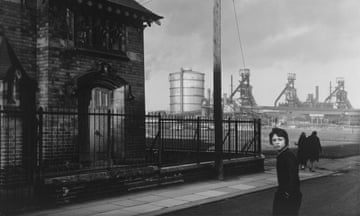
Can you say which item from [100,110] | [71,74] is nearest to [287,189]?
[71,74]

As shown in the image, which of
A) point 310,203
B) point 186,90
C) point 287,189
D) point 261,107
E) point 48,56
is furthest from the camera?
point 261,107

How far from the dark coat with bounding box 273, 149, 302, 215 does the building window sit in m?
8.15

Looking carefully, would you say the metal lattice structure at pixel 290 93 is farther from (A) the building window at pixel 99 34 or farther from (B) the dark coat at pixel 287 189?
(B) the dark coat at pixel 287 189

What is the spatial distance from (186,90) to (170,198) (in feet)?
153

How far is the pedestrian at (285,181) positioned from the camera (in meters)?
4.89

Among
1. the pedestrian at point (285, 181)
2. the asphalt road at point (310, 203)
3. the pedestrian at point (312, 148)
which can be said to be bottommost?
the asphalt road at point (310, 203)

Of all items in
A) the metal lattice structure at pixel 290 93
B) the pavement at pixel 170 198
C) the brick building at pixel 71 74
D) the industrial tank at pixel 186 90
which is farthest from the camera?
the metal lattice structure at pixel 290 93

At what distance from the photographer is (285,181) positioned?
4.91 m

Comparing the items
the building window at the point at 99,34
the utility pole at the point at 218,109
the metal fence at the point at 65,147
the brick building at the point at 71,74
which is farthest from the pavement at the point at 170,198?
the building window at the point at 99,34

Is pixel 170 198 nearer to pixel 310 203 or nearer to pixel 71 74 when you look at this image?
pixel 310 203

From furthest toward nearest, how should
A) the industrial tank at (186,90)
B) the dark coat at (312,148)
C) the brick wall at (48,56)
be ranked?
the industrial tank at (186,90), the dark coat at (312,148), the brick wall at (48,56)

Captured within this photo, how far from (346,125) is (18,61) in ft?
247

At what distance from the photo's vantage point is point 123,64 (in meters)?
12.9

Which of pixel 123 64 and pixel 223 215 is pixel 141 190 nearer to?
pixel 223 215
